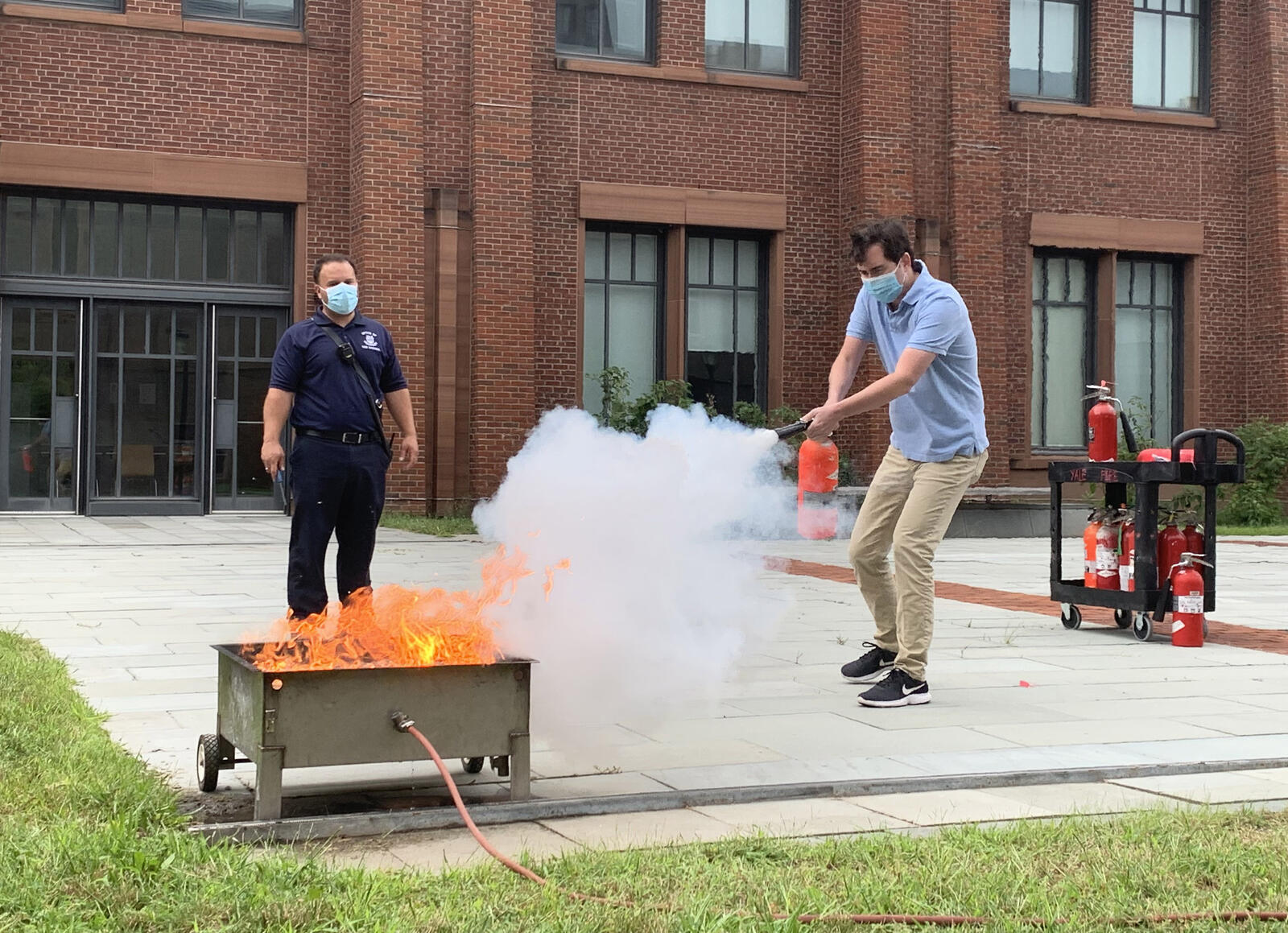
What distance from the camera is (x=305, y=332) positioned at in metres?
6.96

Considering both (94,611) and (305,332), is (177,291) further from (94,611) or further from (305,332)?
(305,332)

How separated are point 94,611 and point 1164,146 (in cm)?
2024

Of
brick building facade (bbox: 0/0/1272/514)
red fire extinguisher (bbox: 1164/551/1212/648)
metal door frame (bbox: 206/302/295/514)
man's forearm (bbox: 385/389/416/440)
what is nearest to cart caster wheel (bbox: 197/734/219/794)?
man's forearm (bbox: 385/389/416/440)

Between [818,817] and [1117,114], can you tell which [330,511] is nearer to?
[818,817]

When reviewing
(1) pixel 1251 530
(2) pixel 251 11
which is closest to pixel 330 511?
(2) pixel 251 11

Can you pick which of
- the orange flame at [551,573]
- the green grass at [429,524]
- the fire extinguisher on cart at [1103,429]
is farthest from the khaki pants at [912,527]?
the green grass at [429,524]

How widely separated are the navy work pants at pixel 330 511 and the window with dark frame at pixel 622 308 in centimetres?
1548

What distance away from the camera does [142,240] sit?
2069cm

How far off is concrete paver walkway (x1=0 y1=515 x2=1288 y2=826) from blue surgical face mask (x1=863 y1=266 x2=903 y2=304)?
1384 mm

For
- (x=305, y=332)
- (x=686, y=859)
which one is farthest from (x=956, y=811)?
(x=305, y=332)

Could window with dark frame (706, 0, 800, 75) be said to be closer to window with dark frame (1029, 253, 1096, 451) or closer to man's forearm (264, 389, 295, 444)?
window with dark frame (1029, 253, 1096, 451)

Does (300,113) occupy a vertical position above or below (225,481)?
above

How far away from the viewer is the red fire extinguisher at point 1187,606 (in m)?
9.62

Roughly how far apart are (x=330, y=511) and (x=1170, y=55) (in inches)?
892
